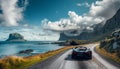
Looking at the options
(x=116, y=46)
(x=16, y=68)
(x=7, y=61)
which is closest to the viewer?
Answer: (x=16, y=68)

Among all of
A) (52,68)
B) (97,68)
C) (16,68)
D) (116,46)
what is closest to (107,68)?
(97,68)

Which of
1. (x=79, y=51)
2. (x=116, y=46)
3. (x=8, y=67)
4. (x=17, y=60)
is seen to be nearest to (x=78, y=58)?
(x=79, y=51)

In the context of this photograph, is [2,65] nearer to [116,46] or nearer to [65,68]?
[65,68]

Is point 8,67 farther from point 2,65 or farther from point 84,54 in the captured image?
point 84,54

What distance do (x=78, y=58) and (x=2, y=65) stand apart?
36.4 feet

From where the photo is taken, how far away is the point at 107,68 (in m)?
17.4

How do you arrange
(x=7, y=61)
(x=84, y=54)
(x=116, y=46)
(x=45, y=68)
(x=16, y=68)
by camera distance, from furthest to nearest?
1. (x=116, y=46)
2. (x=84, y=54)
3. (x=7, y=61)
4. (x=16, y=68)
5. (x=45, y=68)

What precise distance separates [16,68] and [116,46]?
2440 cm

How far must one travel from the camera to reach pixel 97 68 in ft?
57.1

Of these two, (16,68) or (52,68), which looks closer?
(52,68)

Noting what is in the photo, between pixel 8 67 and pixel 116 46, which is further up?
pixel 116 46

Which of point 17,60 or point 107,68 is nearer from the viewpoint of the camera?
point 107,68

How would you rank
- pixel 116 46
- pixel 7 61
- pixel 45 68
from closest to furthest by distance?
pixel 45 68 → pixel 7 61 → pixel 116 46

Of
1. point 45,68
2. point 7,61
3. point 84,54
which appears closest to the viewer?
point 45,68
